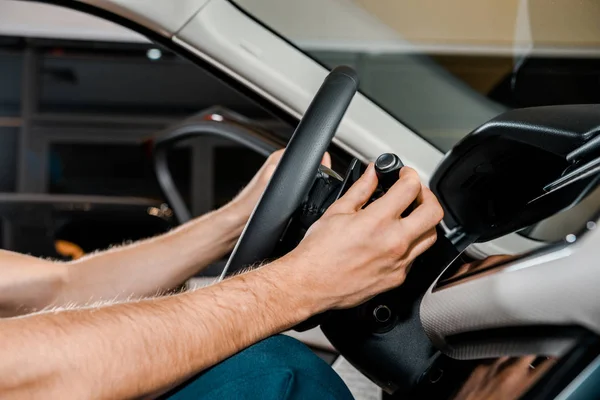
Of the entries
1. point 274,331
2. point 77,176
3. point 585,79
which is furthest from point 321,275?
point 77,176

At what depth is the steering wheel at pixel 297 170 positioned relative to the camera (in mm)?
833

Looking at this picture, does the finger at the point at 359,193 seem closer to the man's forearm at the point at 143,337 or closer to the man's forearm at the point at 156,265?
the man's forearm at the point at 143,337

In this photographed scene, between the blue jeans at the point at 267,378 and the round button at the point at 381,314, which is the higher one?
the round button at the point at 381,314

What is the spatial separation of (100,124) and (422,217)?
13.0ft

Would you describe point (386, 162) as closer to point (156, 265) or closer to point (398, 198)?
point (398, 198)

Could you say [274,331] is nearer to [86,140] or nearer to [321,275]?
[321,275]

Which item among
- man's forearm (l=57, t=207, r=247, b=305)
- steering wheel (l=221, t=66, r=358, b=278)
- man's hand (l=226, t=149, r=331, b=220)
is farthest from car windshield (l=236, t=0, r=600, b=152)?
steering wheel (l=221, t=66, r=358, b=278)

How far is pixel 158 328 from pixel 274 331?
0.12 m

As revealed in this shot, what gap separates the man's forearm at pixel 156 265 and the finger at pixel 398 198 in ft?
1.70

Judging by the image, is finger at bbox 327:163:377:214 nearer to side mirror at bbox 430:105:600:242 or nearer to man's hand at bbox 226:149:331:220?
side mirror at bbox 430:105:600:242

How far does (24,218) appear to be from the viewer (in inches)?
132

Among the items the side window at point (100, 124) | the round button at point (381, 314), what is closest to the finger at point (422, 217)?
the round button at point (381, 314)

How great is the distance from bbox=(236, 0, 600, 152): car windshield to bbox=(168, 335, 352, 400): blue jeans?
64 cm

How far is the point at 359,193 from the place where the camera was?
0.80 m
